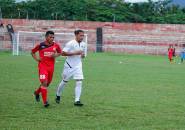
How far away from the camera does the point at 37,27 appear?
60812 mm

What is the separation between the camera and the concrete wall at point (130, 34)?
60406mm

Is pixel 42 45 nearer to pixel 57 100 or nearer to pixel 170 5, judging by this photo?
pixel 57 100

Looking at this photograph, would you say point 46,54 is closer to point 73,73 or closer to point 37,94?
point 73,73

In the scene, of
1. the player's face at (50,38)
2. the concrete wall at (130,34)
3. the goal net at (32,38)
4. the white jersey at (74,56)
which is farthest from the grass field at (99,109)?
the concrete wall at (130,34)

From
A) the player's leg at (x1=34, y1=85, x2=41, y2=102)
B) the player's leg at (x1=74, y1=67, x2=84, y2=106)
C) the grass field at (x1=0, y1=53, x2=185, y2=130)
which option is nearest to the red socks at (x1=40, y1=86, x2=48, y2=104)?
the grass field at (x1=0, y1=53, x2=185, y2=130)

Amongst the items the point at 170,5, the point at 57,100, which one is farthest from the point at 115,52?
the point at 57,100

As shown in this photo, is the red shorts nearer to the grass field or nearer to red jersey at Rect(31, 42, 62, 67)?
red jersey at Rect(31, 42, 62, 67)

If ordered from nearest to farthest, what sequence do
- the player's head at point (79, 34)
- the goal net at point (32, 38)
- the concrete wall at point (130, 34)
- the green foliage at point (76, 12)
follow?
1. the player's head at point (79, 34)
2. the goal net at point (32, 38)
3. the concrete wall at point (130, 34)
4. the green foliage at point (76, 12)

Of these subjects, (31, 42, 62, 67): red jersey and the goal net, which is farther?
the goal net

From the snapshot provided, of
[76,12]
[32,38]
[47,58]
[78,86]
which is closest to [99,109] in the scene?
[78,86]

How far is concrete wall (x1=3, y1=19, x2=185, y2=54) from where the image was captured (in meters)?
60.4

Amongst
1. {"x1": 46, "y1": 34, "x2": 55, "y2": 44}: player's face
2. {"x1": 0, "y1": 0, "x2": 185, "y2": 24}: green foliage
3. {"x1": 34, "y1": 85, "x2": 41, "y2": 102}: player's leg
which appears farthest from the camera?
{"x1": 0, "y1": 0, "x2": 185, "y2": 24}: green foliage

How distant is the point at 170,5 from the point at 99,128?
75.1 meters

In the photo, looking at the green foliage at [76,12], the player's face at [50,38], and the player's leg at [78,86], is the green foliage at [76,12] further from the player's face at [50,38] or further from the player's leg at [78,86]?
the player's face at [50,38]
